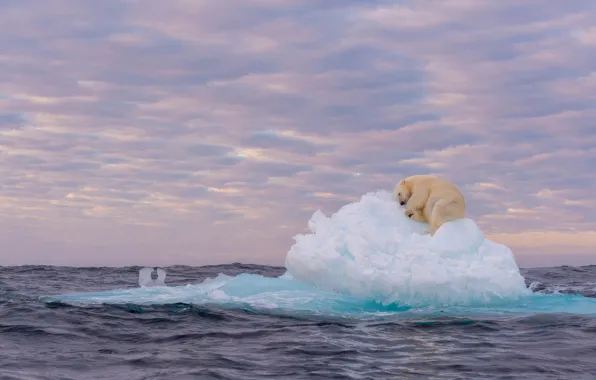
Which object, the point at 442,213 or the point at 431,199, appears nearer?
the point at 442,213

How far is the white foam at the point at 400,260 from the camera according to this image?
47.7 ft

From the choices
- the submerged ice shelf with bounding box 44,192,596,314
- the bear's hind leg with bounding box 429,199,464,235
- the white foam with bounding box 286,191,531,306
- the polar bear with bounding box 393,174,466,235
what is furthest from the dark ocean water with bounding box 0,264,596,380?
the polar bear with bounding box 393,174,466,235

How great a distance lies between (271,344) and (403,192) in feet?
26.7

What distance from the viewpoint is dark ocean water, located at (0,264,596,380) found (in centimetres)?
852

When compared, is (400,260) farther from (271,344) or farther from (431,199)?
(271,344)

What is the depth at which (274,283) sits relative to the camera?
17.3m

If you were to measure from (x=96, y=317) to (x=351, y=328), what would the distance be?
5.01 m

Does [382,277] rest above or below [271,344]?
above

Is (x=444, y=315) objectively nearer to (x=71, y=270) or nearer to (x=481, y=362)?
(x=481, y=362)

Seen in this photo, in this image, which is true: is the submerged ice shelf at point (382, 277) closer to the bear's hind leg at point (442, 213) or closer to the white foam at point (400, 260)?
the white foam at point (400, 260)

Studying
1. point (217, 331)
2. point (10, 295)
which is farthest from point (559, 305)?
point (10, 295)

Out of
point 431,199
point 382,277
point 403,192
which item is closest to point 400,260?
point 382,277

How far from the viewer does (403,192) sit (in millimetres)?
17297

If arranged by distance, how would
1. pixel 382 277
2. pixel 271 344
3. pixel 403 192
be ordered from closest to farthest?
pixel 271 344, pixel 382 277, pixel 403 192
